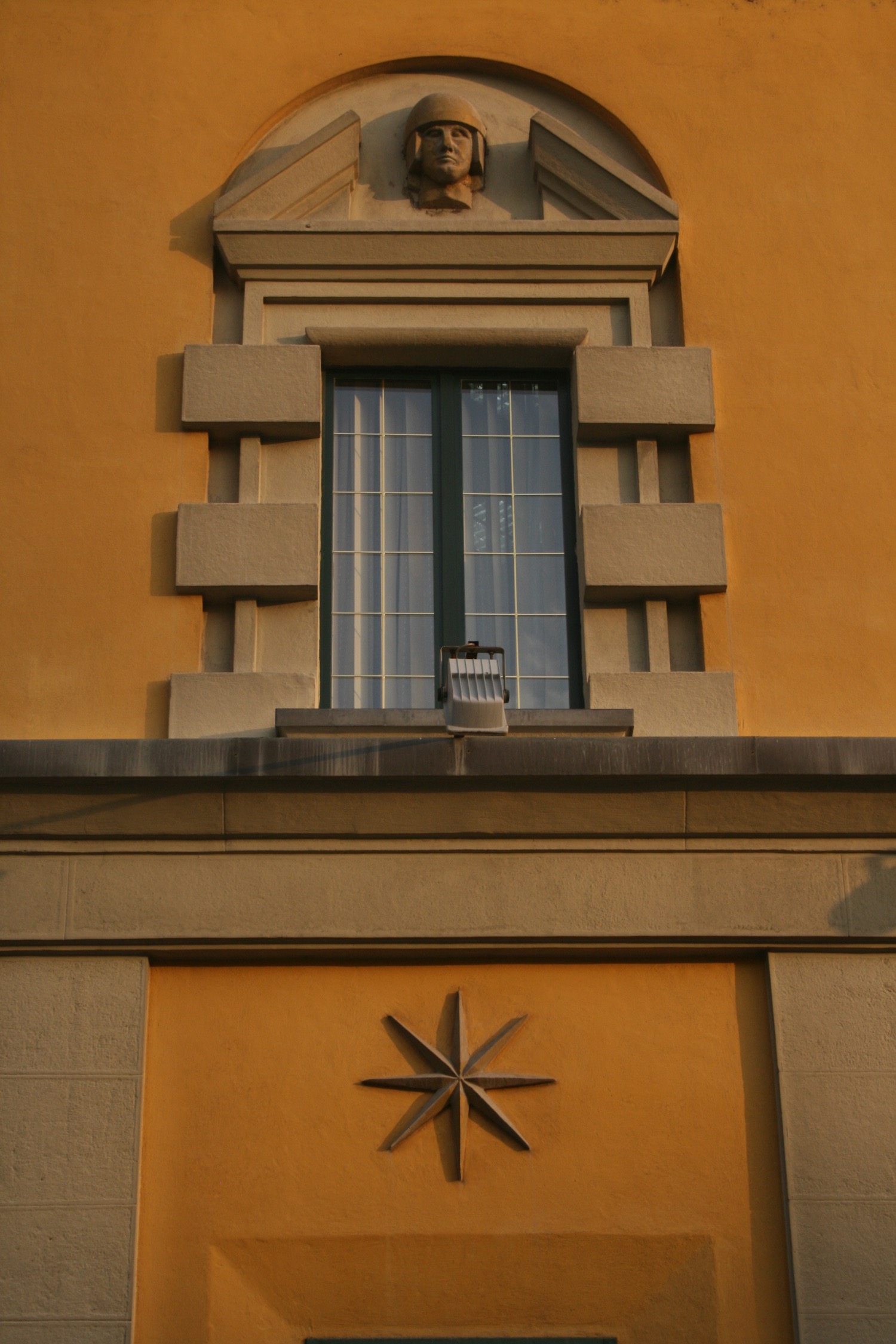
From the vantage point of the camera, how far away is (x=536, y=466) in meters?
10.6

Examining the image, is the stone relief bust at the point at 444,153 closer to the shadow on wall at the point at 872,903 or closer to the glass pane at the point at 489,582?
the glass pane at the point at 489,582

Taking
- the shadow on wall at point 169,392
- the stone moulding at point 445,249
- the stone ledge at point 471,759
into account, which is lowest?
the stone ledge at point 471,759

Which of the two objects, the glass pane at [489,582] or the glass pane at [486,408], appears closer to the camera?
the glass pane at [489,582]

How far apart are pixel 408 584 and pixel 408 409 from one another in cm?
125

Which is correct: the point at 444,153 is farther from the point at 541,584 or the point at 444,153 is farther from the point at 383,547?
the point at 541,584

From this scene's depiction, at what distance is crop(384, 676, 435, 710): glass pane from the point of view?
9992 mm

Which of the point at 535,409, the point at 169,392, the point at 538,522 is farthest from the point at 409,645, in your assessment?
the point at 169,392

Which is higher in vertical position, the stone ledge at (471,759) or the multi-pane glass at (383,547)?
the multi-pane glass at (383,547)

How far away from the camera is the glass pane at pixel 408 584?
1023 centimetres

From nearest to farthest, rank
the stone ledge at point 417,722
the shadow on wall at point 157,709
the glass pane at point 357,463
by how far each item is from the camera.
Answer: the stone ledge at point 417,722
the shadow on wall at point 157,709
the glass pane at point 357,463

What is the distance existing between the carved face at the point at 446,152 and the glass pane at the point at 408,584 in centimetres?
264

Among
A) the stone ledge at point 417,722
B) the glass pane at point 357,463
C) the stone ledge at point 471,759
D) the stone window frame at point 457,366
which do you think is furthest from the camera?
the glass pane at point 357,463

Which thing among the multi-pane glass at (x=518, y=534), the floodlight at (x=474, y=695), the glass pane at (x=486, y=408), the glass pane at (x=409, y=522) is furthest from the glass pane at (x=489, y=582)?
the floodlight at (x=474, y=695)

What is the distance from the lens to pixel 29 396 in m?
10.2
